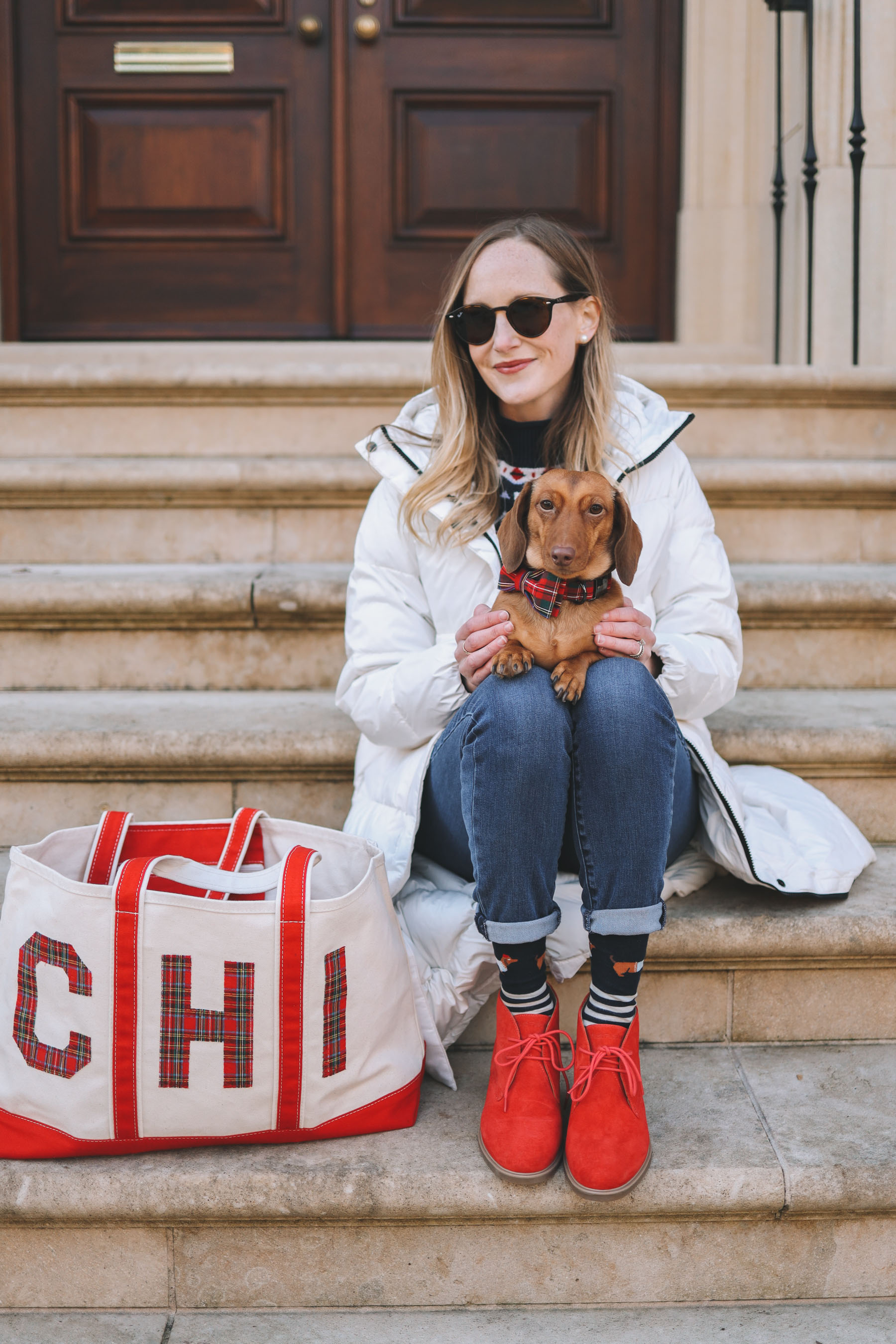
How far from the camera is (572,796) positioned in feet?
5.08

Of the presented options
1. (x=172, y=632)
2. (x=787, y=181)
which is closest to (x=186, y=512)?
(x=172, y=632)

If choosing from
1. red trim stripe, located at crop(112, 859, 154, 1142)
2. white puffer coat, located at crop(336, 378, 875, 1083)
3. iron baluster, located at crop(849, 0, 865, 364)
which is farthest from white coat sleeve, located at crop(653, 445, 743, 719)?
iron baluster, located at crop(849, 0, 865, 364)

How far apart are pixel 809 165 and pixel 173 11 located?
2.15 metres

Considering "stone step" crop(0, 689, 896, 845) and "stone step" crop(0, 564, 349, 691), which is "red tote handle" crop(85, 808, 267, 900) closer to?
"stone step" crop(0, 689, 896, 845)

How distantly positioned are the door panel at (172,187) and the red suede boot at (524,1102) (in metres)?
2.95

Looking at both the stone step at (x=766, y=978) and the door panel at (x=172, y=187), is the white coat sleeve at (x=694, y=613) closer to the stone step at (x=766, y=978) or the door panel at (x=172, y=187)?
the stone step at (x=766, y=978)

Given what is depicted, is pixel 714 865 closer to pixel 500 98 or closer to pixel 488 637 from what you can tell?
pixel 488 637

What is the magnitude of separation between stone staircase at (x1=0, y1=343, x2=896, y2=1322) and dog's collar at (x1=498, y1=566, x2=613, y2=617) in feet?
1.89

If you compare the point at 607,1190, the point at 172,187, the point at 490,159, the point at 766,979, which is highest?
the point at 490,159

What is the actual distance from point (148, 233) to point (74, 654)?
2.03m

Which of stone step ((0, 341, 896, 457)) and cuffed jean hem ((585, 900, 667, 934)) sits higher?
stone step ((0, 341, 896, 457))

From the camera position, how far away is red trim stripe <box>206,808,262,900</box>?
5.51ft

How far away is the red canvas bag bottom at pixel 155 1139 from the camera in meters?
1.51

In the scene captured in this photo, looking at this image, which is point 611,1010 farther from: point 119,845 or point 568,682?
point 119,845
